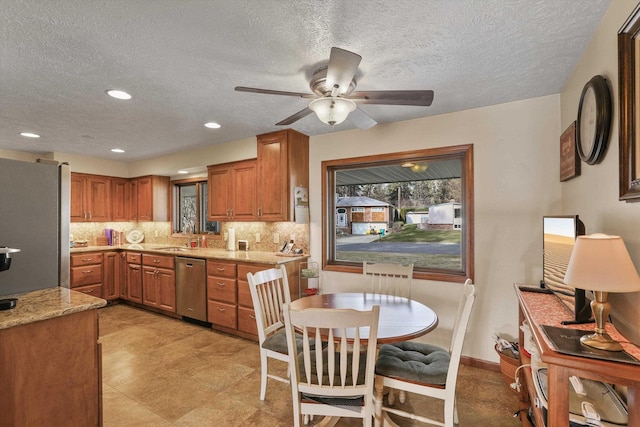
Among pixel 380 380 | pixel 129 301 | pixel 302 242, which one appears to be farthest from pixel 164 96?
pixel 129 301

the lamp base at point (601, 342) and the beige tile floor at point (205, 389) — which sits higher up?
the lamp base at point (601, 342)

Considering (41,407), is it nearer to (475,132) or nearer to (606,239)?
(606,239)

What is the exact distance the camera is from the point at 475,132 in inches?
112

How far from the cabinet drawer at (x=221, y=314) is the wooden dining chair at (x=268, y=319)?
121cm

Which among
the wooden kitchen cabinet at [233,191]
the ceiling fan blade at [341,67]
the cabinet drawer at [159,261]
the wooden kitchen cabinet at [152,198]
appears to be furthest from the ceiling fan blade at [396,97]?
the wooden kitchen cabinet at [152,198]

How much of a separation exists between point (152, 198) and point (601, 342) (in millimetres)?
5830

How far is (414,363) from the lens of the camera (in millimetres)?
1901

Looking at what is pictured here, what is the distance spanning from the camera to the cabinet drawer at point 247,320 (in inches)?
135

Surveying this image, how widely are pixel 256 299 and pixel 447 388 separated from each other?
1.34 m

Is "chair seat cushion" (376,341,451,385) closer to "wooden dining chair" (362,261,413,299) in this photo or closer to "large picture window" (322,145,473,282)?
"wooden dining chair" (362,261,413,299)

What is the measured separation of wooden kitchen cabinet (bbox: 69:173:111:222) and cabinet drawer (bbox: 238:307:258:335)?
11.4 feet

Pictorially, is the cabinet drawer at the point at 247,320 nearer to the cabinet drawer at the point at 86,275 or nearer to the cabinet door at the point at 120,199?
the cabinet drawer at the point at 86,275

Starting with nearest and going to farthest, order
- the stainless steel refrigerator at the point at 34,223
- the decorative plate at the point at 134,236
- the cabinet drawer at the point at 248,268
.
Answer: the stainless steel refrigerator at the point at 34,223, the cabinet drawer at the point at 248,268, the decorative plate at the point at 134,236

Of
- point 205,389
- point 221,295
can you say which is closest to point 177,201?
point 221,295
